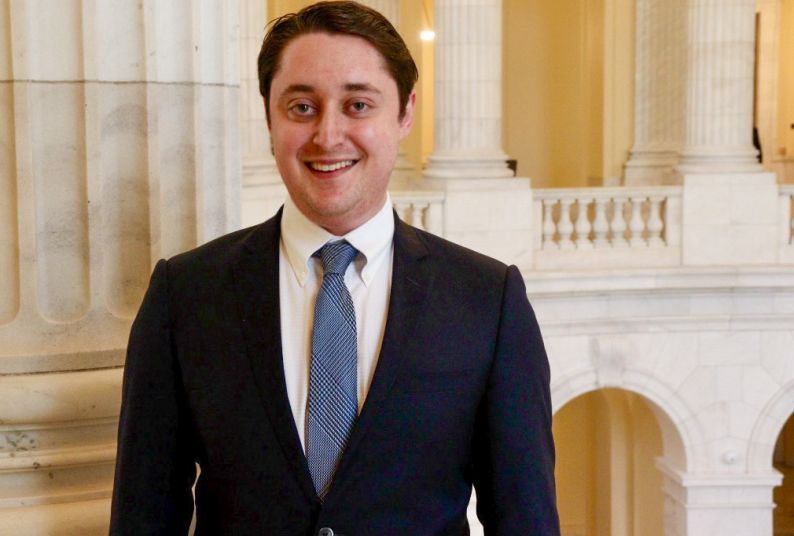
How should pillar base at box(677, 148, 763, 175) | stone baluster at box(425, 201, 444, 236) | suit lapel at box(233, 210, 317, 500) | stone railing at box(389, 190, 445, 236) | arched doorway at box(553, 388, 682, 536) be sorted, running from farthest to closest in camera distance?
arched doorway at box(553, 388, 682, 536)
pillar base at box(677, 148, 763, 175)
stone baluster at box(425, 201, 444, 236)
stone railing at box(389, 190, 445, 236)
suit lapel at box(233, 210, 317, 500)

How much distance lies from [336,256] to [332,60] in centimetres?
33

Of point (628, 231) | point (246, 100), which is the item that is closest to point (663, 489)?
point (628, 231)

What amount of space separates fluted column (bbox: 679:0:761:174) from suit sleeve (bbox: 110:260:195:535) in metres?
13.3

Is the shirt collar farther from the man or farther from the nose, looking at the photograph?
the nose

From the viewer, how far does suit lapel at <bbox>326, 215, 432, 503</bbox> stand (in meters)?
2.49

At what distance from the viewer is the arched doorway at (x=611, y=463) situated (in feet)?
54.3

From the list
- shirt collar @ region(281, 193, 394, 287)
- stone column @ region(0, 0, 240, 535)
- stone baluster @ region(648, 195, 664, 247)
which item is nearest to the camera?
shirt collar @ region(281, 193, 394, 287)

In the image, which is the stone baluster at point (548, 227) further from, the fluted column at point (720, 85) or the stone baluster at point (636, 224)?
the fluted column at point (720, 85)

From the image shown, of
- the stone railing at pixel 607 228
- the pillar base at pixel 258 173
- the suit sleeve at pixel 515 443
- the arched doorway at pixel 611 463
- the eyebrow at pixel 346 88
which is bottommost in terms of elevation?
the arched doorway at pixel 611 463

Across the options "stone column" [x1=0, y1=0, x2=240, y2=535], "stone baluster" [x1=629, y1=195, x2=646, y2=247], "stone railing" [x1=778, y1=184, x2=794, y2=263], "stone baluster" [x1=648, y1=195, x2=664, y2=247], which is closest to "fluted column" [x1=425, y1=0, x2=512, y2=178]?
"stone baluster" [x1=629, y1=195, x2=646, y2=247]

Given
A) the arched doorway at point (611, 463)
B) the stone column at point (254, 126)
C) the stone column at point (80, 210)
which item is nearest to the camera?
the stone column at point (80, 210)

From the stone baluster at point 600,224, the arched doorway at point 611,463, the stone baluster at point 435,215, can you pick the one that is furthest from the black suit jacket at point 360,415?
the arched doorway at point 611,463

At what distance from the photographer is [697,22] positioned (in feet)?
50.8

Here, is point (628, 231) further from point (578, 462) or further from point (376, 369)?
point (376, 369)
